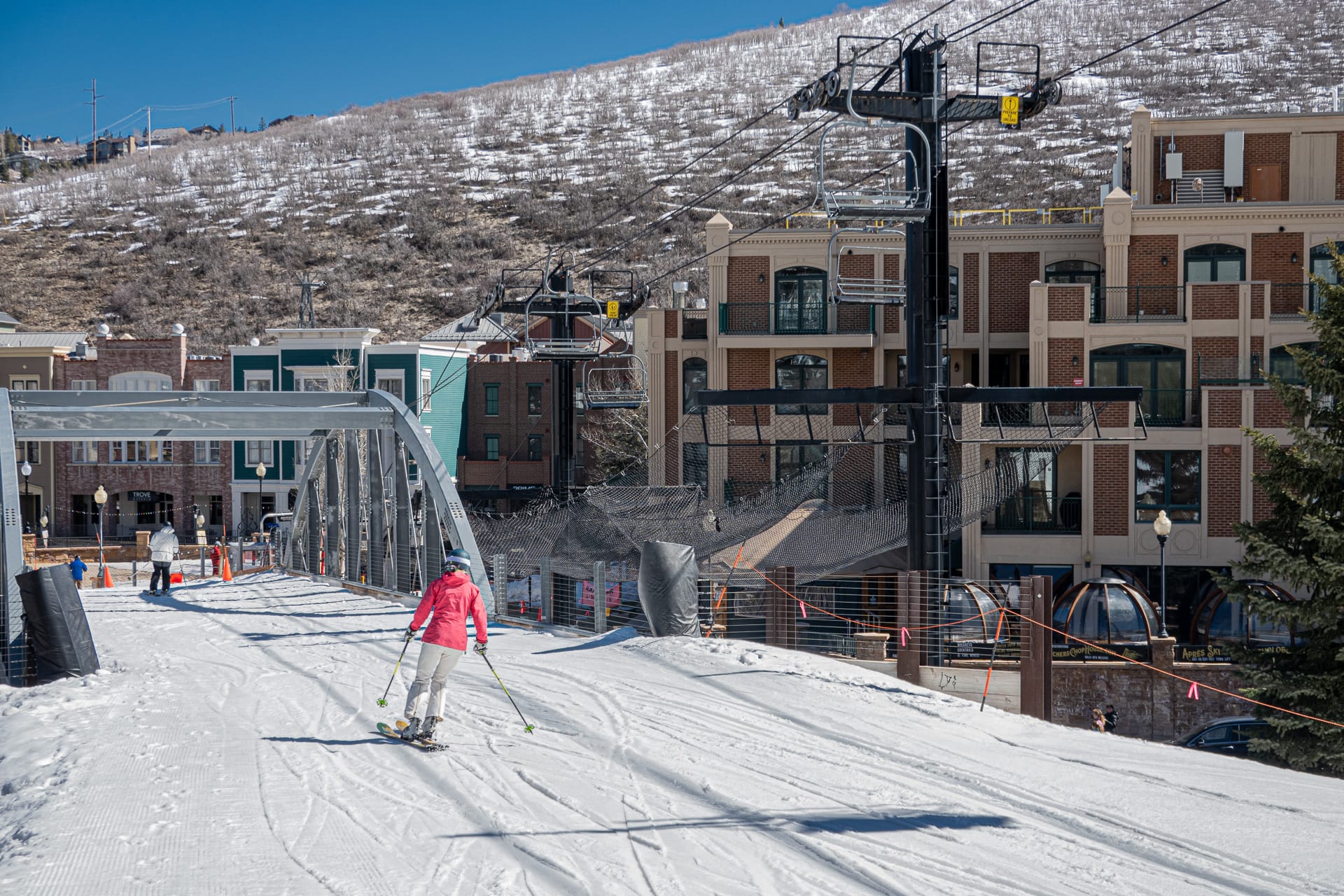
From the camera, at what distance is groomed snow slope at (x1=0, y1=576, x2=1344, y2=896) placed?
7.16m

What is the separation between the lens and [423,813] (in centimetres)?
820

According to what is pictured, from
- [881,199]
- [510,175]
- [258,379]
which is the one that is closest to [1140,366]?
[881,199]

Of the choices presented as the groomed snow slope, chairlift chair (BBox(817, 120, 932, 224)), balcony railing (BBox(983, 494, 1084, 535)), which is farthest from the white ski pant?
balcony railing (BBox(983, 494, 1084, 535))

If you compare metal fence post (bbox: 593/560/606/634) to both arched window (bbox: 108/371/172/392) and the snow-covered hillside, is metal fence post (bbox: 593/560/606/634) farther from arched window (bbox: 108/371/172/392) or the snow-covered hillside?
the snow-covered hillside

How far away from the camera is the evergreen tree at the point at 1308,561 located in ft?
56.2

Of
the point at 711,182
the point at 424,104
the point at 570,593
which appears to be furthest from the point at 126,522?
the point at 424,104

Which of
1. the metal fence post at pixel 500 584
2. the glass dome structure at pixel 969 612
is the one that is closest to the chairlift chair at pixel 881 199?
the glass dome structure at pixel 969 612

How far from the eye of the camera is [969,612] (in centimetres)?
2362

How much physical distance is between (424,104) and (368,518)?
131991 millimetres

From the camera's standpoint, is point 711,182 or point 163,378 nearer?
point 163,378

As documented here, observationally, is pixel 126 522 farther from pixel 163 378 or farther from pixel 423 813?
pixel 423 813

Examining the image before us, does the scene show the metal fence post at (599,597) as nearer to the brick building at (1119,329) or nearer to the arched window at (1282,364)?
the brick building at (1119,329)

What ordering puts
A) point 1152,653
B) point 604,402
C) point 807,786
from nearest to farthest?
1. point 807,786
2. point 1152,653
3. point 604,402

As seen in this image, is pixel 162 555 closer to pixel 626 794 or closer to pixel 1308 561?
pixel 626 794
